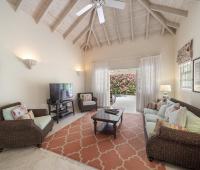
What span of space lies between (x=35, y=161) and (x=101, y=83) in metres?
4.64

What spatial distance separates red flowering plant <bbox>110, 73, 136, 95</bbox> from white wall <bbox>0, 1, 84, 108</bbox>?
563 centimetres

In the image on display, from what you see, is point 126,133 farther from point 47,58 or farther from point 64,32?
point 64,32

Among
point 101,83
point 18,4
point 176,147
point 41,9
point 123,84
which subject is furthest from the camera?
point 123,84

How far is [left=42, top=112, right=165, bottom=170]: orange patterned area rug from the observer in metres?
2.18

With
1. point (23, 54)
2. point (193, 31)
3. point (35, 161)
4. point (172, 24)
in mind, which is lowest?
point (35, 161)

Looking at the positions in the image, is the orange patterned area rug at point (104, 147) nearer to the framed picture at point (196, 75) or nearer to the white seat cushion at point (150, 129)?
the white seat cushion at point (150, 129)

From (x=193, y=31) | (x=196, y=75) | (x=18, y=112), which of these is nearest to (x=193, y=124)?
(x=196, y=75)

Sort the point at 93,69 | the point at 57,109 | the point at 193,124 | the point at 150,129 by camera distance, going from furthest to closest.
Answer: the point at 93,69, the point at 57,109, the point at 150,129, the point at 193,124

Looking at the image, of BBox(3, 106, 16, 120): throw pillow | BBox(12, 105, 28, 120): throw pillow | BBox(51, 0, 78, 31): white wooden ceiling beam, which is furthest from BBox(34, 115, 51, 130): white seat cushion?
BBox(51, 0, 78, 31): white wooden ceiling beam

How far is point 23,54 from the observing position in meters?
3.75

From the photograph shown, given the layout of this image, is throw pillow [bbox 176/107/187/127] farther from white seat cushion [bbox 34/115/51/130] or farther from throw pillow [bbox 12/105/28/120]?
throw pillow [bbox 12/105/28/120]

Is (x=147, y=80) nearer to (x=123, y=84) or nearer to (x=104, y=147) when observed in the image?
(x=104, y=147)

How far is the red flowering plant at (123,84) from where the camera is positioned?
1040 centimetres

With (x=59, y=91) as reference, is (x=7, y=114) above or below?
below
